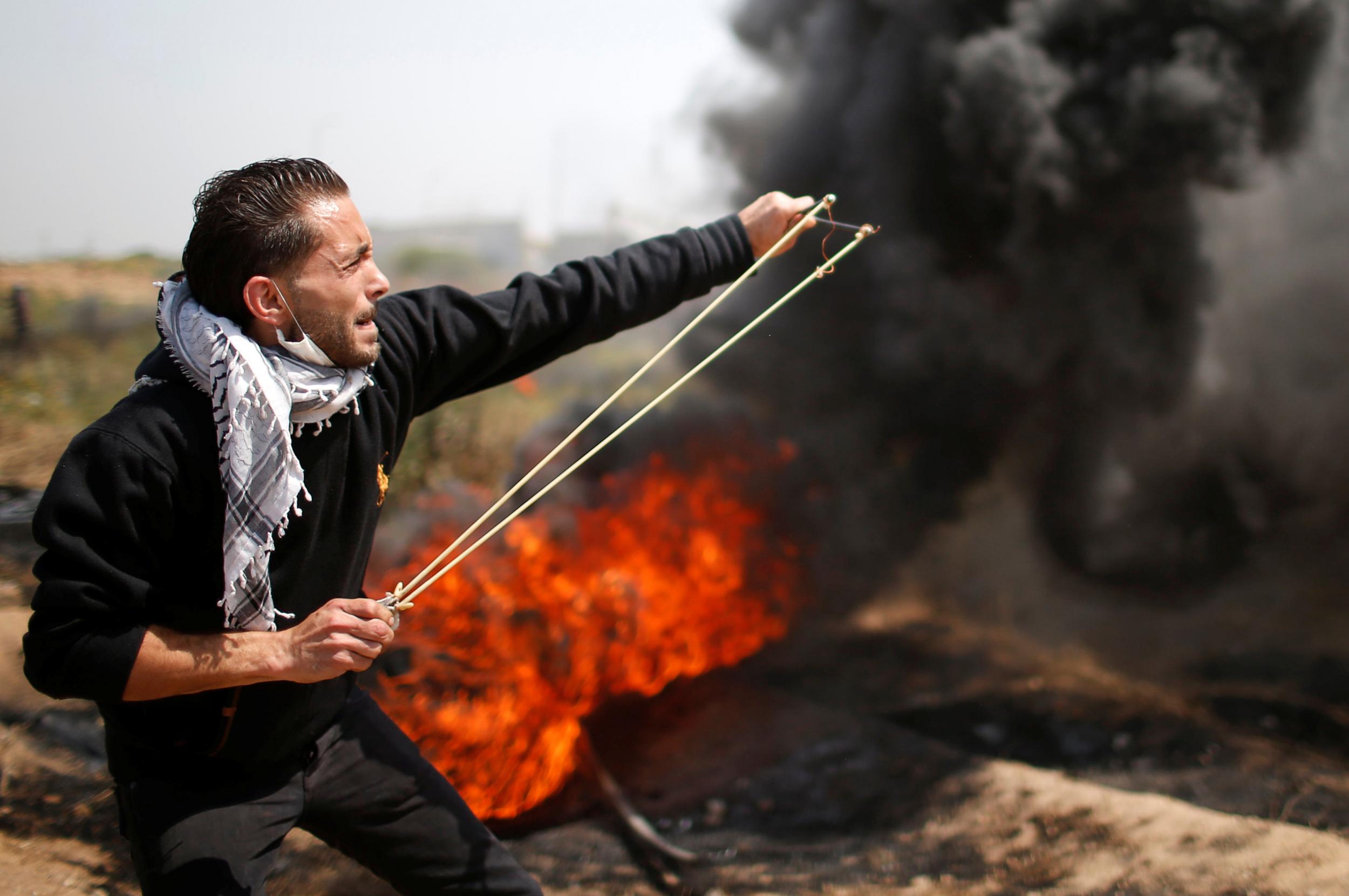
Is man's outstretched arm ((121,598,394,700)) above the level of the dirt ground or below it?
above

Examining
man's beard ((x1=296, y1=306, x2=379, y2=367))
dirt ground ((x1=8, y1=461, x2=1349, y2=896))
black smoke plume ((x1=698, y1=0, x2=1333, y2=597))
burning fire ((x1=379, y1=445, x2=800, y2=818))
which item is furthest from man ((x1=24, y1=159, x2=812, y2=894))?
black smoke plume ((x1=698, y1=0, x2=1333, y2=597))

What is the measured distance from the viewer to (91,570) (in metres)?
1.67

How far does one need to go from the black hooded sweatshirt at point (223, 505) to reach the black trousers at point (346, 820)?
0.06m

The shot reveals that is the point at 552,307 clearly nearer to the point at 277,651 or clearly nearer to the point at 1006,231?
the point at 277,651

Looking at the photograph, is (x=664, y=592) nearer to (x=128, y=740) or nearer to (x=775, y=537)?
(x=775, y=537)

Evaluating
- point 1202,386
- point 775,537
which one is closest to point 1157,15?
point 1202,386

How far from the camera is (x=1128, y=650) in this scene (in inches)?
244

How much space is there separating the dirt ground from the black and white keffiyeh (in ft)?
7.20

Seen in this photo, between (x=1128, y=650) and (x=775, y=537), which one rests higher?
(x=775, y=537)

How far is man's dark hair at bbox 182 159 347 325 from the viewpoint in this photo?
188 cm

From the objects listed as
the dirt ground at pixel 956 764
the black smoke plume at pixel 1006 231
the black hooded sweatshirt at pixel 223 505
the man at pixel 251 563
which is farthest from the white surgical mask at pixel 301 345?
the black smoke plume at pixel 1006 231

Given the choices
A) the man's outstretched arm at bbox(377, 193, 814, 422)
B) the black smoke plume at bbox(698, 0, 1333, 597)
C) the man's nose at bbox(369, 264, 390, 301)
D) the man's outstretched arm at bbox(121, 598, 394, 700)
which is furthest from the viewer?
the black smoke plume at bbox(698, 0, 1333, 597)

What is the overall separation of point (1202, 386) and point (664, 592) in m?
5.16

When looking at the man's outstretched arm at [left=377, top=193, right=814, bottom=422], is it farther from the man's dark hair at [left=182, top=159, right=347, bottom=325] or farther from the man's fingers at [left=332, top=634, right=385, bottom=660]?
the man's fingers at [left=332, top=634, right=385, bottom=660]
